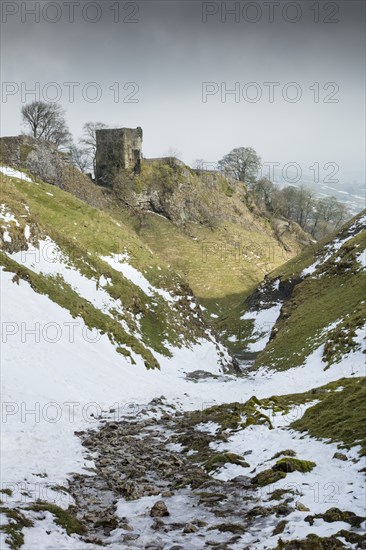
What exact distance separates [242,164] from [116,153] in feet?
145

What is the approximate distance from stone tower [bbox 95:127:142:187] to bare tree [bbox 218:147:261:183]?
1438 inches

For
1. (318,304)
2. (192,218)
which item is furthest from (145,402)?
(192,218)

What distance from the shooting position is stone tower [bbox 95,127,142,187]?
89812 millimetres

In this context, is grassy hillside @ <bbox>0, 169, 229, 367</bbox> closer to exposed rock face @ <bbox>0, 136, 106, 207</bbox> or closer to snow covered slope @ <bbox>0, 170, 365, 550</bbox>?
snow covered slope @ <bbox>0, 170, 365, 550</bbox>

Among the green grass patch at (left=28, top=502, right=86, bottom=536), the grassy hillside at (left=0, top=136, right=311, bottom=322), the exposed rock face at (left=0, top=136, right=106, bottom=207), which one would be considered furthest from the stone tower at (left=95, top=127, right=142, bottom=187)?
the green grass patch at (left=28, top=502, right=86, bottom=536)

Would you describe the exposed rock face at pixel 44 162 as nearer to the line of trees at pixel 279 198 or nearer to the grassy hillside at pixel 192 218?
the grassy hillside at pixel 192 218

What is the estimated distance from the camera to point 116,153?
90.4 m

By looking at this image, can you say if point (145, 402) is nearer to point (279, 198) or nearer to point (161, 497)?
point (161, 497)

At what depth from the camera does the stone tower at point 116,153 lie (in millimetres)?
89812

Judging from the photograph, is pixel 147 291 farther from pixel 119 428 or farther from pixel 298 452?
pixel 298 452

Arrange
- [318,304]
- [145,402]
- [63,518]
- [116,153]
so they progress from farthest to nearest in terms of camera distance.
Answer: [116,153]
[318,304]
[145,402]
[63,518]

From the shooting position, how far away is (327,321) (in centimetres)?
3903

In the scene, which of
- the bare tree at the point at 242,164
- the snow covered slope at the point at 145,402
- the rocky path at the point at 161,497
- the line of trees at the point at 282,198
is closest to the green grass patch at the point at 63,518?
the snow covered slope at the point at 145,402

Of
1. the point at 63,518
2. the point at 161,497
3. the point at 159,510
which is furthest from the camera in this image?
the point at 161,497
